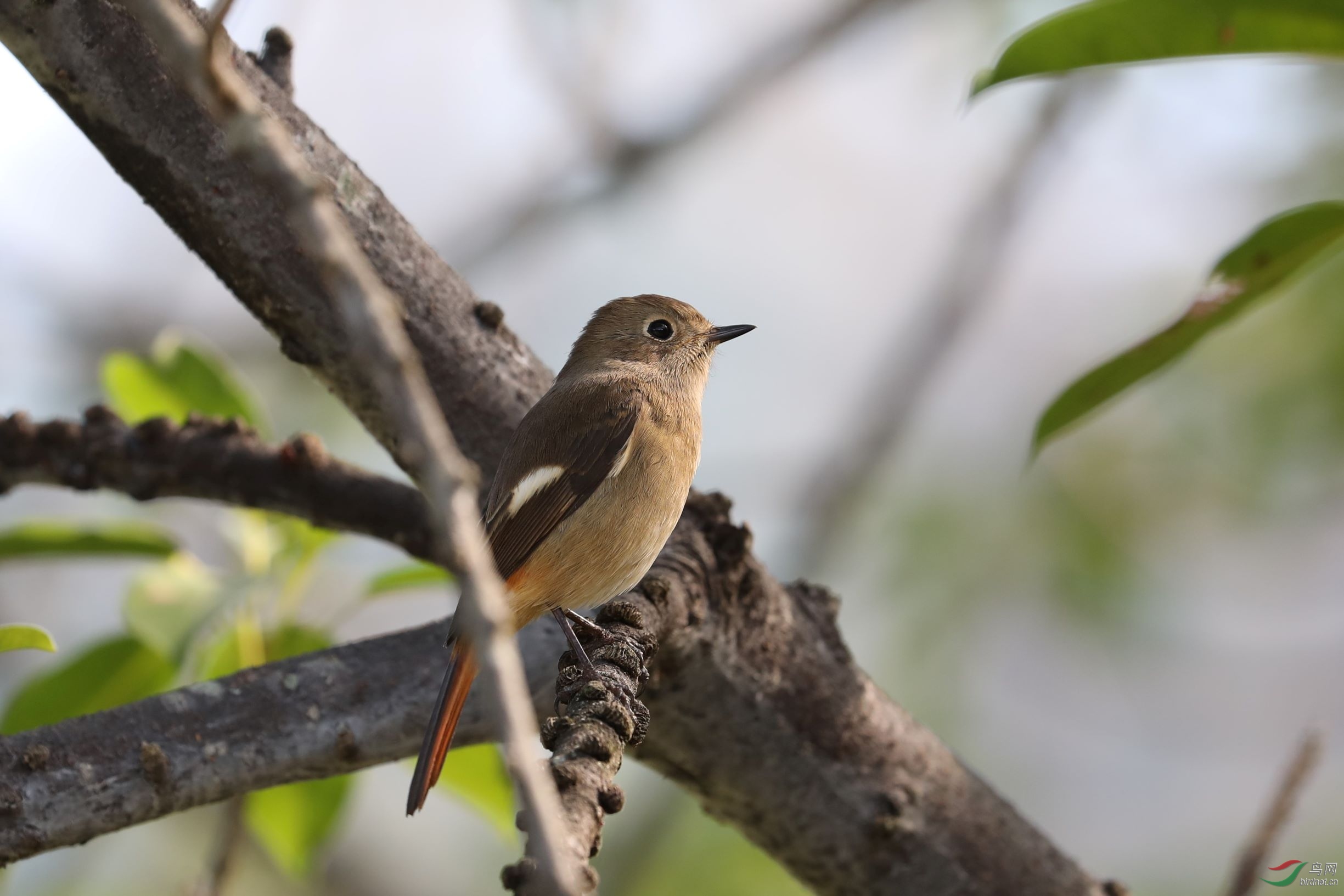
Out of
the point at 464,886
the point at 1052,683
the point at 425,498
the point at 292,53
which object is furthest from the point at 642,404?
the point at 1052,683

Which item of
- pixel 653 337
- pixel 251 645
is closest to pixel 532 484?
pixel 251 645

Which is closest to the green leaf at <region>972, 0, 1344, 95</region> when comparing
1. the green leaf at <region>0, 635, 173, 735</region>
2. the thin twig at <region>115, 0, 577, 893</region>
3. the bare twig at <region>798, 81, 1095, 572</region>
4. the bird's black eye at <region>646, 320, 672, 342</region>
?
the bird's black eye at <region>646, 320, 672, 342</region>

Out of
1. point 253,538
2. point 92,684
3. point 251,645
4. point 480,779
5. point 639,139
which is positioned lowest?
point 480,779

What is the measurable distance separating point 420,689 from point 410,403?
170 centimetres

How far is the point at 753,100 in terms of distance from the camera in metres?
6.36

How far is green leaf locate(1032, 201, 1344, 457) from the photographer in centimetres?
268

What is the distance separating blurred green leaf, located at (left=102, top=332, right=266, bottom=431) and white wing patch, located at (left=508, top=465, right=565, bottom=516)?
3.38 feet

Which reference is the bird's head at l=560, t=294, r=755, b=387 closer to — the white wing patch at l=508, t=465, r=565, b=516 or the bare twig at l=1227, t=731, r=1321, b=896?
the white wing patch at l=508, t=465, r=565, b=516

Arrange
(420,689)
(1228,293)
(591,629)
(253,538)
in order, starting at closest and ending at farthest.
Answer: (591,629) → (420,689) → (1228,293) → (253,538)

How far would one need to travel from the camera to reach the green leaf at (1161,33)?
99.9 inches

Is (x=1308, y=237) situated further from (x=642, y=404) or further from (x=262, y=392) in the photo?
(x=262, y=392)

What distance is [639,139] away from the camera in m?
6.00

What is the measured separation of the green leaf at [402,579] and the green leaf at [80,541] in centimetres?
55

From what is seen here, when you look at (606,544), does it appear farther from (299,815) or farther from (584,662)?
(299,815)
